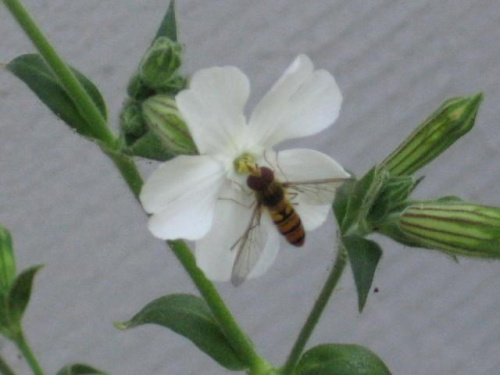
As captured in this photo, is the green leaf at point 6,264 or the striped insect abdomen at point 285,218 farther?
the green leaf at point 6,264

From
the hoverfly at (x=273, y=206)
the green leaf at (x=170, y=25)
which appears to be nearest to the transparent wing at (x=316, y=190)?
the hoverfly at (x=273, y=206)

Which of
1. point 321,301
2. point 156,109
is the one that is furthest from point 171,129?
point 321,301

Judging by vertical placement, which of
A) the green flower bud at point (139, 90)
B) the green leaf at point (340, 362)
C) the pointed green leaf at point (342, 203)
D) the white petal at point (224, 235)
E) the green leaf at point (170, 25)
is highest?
the green leaf at point (170, 25)

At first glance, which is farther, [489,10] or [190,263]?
[489,10]

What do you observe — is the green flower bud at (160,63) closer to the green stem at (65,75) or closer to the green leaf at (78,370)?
the green stem at (65,75)

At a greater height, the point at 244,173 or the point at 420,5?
the point at 244,173

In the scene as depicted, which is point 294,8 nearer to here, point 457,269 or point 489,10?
point 489,10

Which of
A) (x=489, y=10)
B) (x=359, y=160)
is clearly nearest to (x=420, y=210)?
(x=359, y=160)
